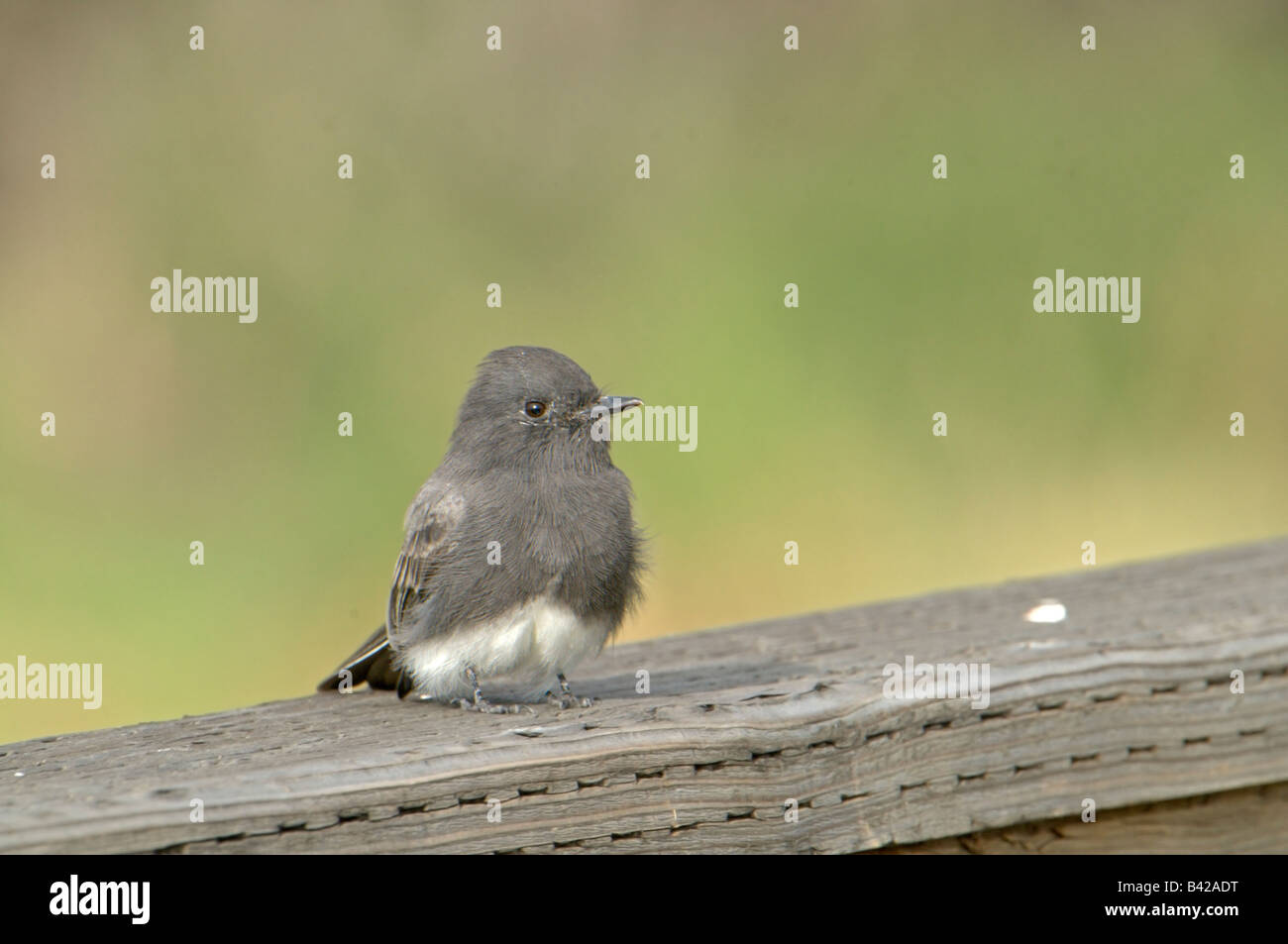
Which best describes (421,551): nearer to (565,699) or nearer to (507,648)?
(507,648)

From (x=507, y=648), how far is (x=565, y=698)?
26 centimetres

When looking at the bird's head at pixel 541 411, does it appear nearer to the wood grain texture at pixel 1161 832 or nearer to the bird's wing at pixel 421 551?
the bird's wing at pixel 421 551

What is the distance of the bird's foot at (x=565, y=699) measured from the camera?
10.3ft

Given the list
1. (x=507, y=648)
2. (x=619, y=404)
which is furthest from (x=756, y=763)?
(x=619, y=404)

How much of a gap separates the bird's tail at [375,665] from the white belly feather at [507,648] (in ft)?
0.36

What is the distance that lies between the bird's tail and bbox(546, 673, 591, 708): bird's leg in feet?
1.27

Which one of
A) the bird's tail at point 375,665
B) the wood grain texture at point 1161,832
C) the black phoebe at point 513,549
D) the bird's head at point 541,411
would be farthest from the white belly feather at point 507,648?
the wood grain texture at point 1161,832

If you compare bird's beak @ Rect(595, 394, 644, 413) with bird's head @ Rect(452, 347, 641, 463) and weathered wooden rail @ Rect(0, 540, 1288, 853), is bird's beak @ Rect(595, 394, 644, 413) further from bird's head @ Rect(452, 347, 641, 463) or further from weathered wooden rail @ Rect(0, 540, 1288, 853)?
weathered wooden rail @ Rect(0, 540, 1288, 853)

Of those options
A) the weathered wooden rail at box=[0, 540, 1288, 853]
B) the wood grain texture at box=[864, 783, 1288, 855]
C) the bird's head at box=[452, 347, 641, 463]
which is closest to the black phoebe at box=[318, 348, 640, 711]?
the bird's head at box=[452, 347, 641, 463]

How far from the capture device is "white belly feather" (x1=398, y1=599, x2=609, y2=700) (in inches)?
136

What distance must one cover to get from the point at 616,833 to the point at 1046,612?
1778 mm
